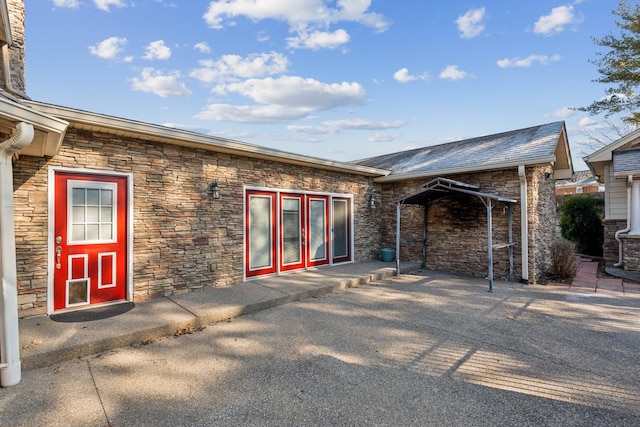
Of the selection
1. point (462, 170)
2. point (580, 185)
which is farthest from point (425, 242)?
point (580, 185)

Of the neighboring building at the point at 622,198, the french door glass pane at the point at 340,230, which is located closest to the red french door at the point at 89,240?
the french door glass pane at the point at 340,230

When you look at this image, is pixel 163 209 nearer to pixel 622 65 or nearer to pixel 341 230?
pixel 341 230

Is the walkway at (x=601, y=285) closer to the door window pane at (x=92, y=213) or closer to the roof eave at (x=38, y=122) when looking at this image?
the door window pane at (x=92, y=213)

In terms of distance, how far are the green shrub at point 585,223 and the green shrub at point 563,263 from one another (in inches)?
195

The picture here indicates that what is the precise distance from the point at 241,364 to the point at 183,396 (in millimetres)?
677

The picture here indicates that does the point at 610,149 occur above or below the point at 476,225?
above

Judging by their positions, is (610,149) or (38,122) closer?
(38,122)

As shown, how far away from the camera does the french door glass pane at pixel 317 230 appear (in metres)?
7.68

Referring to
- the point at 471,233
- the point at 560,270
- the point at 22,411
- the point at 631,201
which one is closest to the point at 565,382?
the point at 22,411

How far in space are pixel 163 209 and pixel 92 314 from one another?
72.5 inches

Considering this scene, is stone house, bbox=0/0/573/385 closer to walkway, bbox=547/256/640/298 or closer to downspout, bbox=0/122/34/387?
downspout, bbox=0/122/34/387

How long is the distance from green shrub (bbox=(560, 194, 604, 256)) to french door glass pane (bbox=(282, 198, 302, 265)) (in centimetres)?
1092

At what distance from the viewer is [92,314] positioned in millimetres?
4246

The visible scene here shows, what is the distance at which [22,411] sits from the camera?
7.80 feet
